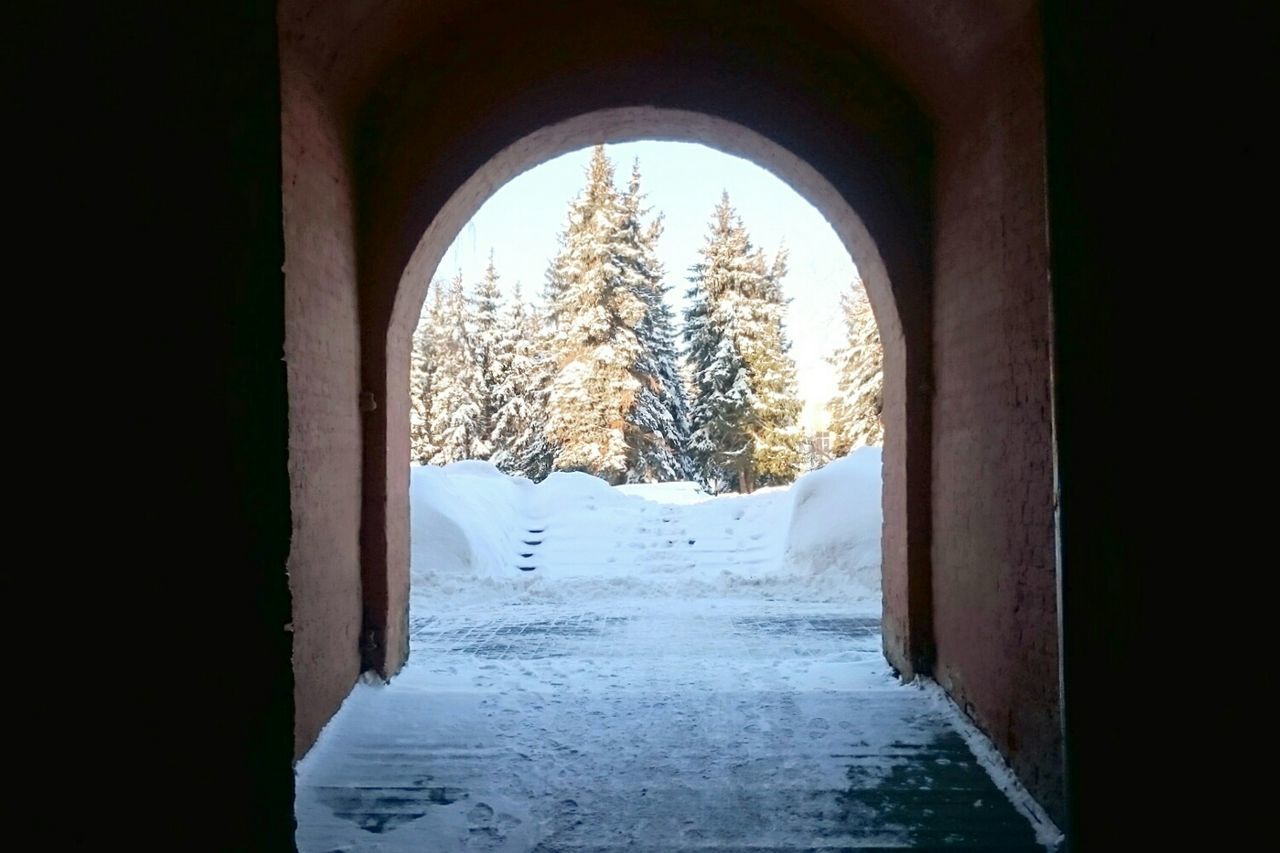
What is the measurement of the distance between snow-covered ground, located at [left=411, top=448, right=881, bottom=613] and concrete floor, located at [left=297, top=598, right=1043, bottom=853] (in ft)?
9.82

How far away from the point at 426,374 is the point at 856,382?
1422 centimetres

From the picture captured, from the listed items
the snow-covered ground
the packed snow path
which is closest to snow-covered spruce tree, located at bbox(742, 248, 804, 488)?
the snow-covered ground

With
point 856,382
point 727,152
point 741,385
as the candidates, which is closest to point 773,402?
point 741,385

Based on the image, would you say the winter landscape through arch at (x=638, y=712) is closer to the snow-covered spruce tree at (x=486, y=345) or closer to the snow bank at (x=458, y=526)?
the snow bank at (x=458, y=526)

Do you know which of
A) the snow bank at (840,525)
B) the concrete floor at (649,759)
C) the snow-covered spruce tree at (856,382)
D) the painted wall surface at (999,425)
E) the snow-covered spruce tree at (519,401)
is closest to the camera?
the concrete floor at (649,759)

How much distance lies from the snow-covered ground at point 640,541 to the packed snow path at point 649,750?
208cm

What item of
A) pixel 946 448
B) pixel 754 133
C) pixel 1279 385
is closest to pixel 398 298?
pixel 754 133

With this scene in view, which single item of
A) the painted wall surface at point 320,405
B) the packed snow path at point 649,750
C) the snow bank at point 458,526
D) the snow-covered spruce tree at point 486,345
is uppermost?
the snow-covered spruce tree at point 486,345

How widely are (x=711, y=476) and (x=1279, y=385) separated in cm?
2470

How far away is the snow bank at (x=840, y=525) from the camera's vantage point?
9258 millimetres

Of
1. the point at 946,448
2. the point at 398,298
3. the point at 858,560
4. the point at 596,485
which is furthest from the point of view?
the point at 596,485

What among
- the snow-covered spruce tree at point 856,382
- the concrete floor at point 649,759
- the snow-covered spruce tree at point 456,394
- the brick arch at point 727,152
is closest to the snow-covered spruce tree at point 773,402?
the snow-covered spruce tree at point 856,382

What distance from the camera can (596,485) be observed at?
1550 centimetres

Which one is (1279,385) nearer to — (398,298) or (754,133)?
(754,133)
